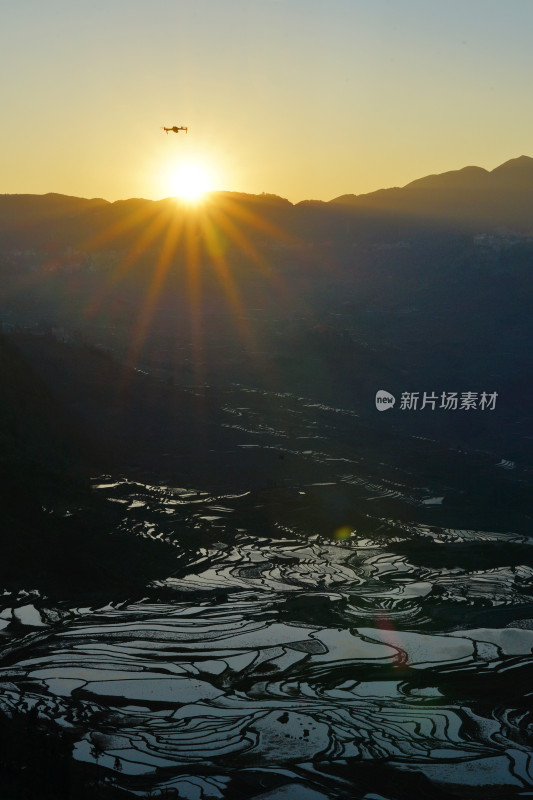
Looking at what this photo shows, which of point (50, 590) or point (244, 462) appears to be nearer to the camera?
point (50, 590)

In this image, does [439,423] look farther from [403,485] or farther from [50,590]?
[50,590]

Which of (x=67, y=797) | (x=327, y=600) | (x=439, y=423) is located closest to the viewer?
(x=67, y=797)

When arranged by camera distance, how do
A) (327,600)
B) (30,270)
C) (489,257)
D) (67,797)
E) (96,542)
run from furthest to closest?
(489,257) → (30,270) → (96,542) → (327,600) → (67,797)

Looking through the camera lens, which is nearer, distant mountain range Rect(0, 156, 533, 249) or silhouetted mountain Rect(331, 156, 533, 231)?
distant mountain range Rect(0, 156, 533, 249)

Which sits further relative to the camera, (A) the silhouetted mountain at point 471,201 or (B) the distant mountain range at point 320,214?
(A) the silhouetted mountain at point 471,201

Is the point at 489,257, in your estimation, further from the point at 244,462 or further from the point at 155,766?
the point at 155,766

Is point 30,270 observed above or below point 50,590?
above

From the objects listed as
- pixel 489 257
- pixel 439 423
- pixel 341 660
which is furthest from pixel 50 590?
pixel 489 257

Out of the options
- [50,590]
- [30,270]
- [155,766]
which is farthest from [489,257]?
[155,766]

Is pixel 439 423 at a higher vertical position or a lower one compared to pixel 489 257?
lower
